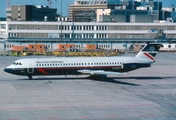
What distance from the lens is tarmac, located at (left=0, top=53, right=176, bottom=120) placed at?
40.5 m

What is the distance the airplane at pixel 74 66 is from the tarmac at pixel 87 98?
4.16ft

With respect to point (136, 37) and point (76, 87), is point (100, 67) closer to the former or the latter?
point (76, 87)

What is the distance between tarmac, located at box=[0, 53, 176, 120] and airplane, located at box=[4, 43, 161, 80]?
1.27 m

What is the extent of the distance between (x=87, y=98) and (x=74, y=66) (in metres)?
14.7

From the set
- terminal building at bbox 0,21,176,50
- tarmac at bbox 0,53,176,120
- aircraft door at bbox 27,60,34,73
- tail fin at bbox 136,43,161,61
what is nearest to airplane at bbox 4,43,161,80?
aircraft door at bbox 27,60,34,73

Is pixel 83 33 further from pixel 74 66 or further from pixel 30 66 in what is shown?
pixel 30 66

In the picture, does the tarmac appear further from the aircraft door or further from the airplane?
the aircraft door

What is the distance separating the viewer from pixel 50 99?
158 ft

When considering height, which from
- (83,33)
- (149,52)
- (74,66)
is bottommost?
(74,66)

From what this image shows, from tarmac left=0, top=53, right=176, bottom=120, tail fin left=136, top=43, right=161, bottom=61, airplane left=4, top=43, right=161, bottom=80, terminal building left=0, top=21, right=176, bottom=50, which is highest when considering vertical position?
terminal building left=0, top=21, right=176, bottom=50

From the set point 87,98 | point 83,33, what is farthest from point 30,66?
point 83,33

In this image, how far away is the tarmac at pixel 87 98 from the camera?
40469mm

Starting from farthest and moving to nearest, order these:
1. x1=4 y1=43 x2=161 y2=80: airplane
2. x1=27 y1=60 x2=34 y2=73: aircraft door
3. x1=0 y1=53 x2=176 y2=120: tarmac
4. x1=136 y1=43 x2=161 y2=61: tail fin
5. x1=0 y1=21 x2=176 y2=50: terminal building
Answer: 1. x1=0 y1=21 x2=176 y2=50: terminal building
2. x1=136 y1=43 x2=161 y2=61: tail fin
3. x1=4 y1=43 x2=161 y2=80: airplane
4. x1=27 y1=60 x2=34 y2=73: aircraft door
5. x1=0 y1=53 x2=176 y2=120: tarmac

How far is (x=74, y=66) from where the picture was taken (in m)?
63.1
